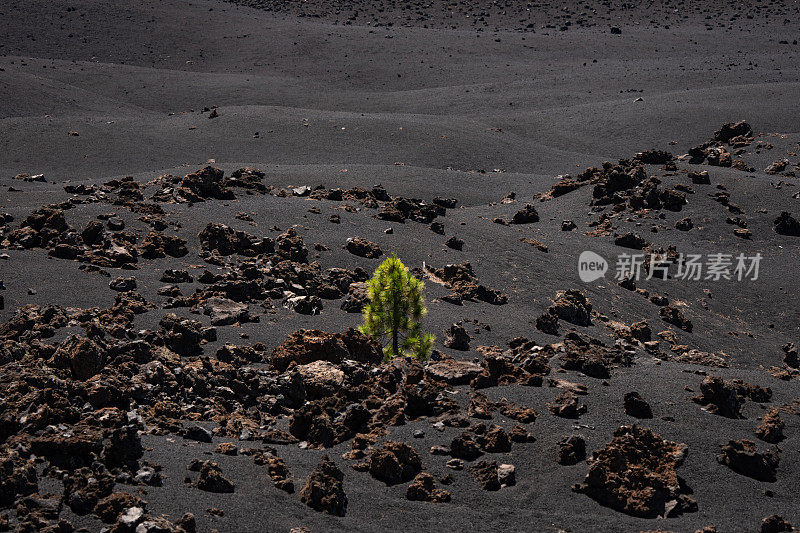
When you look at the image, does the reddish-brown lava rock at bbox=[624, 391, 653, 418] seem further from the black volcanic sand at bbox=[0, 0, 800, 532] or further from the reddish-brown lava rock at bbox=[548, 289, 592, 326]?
the reddish-brown lava rock at bbox=[548, 289, 592, 326]

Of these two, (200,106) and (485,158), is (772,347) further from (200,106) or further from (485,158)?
(200,106)

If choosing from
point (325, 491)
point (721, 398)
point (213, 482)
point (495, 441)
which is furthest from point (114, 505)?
point (721, 398)

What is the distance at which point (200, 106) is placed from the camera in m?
61.8

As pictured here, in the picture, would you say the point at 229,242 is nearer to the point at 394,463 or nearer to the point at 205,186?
the point at 205,186

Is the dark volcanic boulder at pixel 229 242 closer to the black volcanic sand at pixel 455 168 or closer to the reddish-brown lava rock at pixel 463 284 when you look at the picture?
the black volcanic sand at pixel 455 168

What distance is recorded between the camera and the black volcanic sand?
41.8 feet

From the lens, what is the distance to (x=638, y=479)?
40.9ft

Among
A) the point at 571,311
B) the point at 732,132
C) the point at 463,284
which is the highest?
the point at 732,132

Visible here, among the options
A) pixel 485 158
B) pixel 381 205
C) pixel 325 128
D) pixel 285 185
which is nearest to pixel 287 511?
pixel 381 205

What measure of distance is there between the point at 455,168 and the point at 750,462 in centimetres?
3311

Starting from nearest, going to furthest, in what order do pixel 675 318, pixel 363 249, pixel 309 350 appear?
pixel 309 350 < pixel 675 318 < pixel 363 249

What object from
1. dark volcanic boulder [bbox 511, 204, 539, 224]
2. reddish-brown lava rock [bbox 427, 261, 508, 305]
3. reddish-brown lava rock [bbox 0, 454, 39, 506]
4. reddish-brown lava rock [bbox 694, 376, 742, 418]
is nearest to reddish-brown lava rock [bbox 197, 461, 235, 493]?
reddish-brown lava rock [bbox 0, 454, 39, 506]

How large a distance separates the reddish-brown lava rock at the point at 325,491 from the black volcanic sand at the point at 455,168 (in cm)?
20

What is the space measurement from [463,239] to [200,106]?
38151 mm
